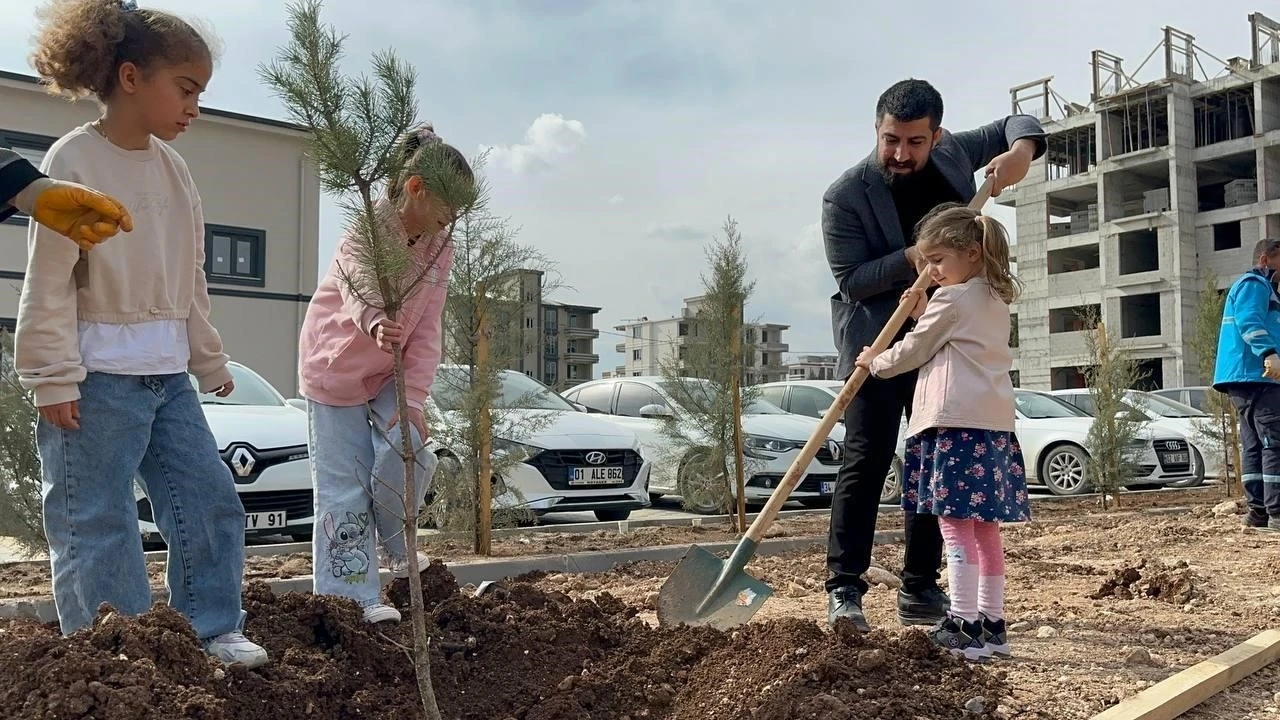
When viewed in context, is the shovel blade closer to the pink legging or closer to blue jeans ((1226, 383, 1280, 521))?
the pink legging

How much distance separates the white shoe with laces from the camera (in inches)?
101

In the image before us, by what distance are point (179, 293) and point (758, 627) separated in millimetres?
1950

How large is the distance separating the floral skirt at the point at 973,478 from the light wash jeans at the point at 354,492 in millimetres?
1690

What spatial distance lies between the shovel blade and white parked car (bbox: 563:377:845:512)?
490 centimetres

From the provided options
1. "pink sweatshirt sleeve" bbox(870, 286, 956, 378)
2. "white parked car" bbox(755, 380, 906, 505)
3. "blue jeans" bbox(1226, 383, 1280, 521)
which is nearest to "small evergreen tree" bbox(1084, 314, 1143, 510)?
"white parked car" bbox(755, 380, 906, 505)

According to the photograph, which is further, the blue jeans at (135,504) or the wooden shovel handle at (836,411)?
the wooden shovel handle at (836,411)

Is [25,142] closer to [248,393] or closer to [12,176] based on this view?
[248,393]

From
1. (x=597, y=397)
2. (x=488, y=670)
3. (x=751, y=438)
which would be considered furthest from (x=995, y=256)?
(x=597, y=397)

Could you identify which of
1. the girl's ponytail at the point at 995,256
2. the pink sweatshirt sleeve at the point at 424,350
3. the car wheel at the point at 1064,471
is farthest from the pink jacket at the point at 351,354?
the car wheel at the point at 1064,471

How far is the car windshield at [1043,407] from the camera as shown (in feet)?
43.8

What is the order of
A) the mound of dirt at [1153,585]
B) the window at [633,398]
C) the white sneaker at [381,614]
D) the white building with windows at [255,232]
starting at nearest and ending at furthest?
the white sneaker at [381,614] < the mound of dirt at [1153,585] < the window at [633,398] < the white building with windows at [255,232]

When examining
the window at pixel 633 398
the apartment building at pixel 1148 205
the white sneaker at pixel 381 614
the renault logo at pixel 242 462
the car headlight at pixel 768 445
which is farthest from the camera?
the apartment building at pixel 1148 205

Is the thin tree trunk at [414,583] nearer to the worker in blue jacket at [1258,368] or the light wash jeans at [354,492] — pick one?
the light wash jeans at [354,492]

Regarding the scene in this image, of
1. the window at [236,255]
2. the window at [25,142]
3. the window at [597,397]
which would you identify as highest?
the window at [25,142]
